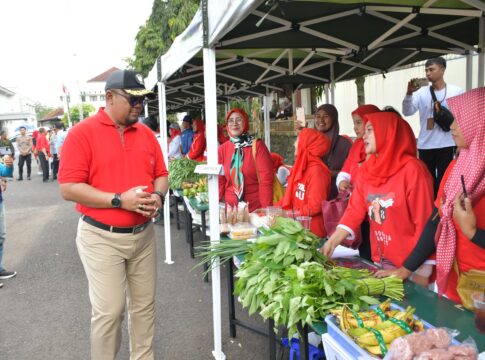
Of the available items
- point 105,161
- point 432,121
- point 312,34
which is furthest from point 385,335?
point 432,121

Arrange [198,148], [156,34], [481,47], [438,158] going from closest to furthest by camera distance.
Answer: [481,47]
[438,158]
[198,148]
[156,34]

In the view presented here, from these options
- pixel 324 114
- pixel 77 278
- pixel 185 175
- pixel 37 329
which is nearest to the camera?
pixel 37 329

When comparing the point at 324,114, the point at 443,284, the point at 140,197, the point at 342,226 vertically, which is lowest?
the point at 443,284

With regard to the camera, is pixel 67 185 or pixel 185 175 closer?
pixel 67 185

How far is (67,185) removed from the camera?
2.45 metres

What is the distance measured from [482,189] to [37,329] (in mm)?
3990

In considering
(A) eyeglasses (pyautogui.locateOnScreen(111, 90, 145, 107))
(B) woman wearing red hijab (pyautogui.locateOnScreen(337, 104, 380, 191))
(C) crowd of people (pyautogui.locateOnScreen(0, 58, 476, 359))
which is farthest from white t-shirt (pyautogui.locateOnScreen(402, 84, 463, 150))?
(A) eyeglasses (pyautogui.locateOnScreen(111, 90, 145, 107))

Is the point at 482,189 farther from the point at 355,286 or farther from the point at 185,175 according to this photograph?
the point at 185,175

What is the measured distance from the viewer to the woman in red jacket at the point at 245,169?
14.1 ft

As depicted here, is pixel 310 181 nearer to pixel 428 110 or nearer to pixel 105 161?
pixel 105 161

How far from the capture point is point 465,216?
1844 millimetres

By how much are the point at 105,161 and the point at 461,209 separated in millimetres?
1975

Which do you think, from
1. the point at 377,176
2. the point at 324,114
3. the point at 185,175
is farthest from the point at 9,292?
the point at 377,176

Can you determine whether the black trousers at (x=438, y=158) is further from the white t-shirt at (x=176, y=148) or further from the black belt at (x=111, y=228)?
the white t-shirt at (x=176, y=148)
